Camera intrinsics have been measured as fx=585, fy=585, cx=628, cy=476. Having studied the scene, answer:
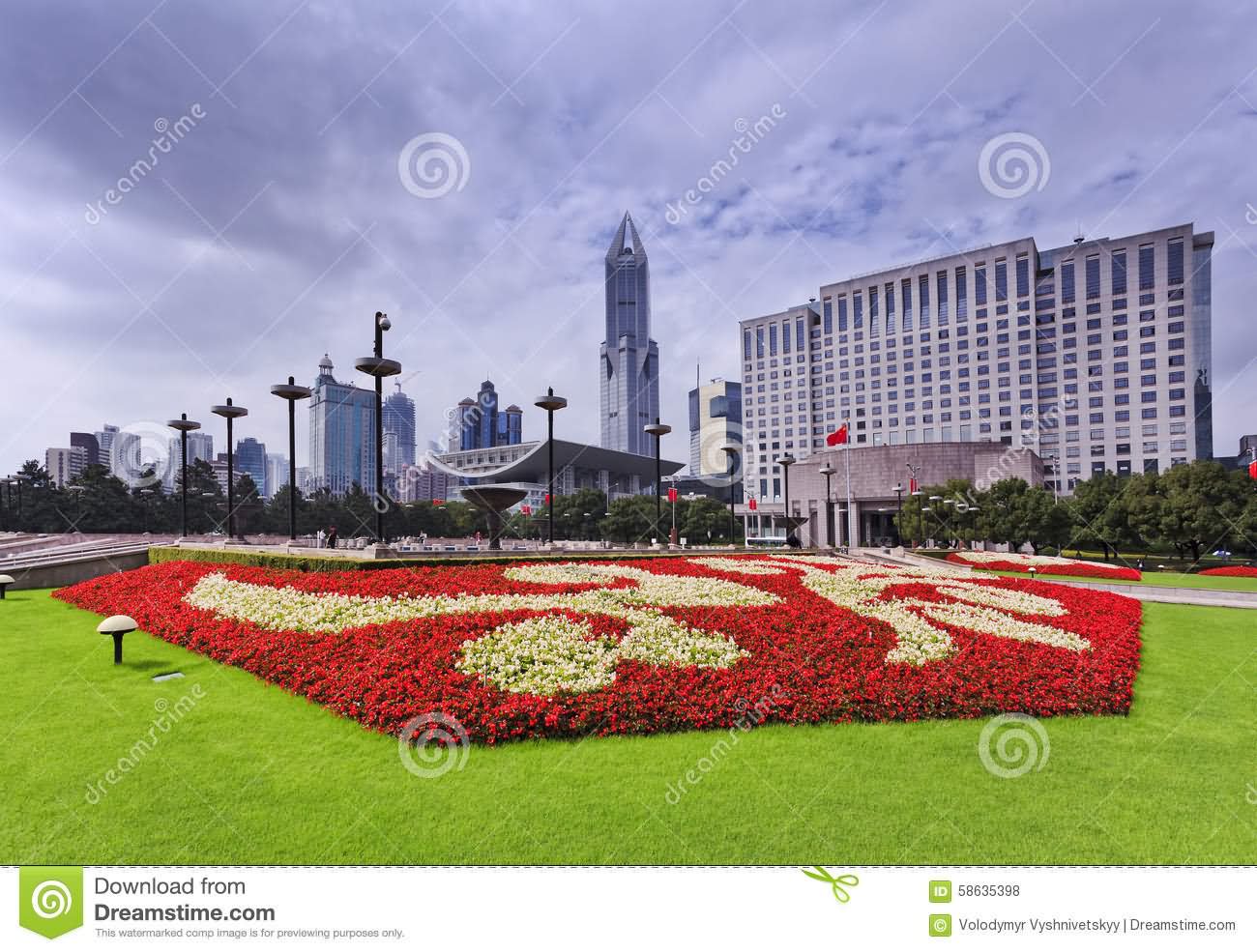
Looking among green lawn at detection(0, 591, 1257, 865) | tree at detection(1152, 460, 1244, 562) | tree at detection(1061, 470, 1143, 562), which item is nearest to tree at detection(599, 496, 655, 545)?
tree at detection(1061, 470, 1143, 562)

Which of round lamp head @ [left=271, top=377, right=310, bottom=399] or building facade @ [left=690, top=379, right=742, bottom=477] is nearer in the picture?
round lamp head @ [left=271, top=377, right=310, bottom=399]

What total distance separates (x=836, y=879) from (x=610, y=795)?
161 centimetres

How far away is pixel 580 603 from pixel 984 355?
8376 centimetres

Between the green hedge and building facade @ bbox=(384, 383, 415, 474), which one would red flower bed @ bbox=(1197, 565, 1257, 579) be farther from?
building facade @ bbox=(384, 383, 415, 474)

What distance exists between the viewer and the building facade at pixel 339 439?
11723cm

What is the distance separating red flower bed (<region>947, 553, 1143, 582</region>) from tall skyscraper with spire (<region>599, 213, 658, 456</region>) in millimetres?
156468

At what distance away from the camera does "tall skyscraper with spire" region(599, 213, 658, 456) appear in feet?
616

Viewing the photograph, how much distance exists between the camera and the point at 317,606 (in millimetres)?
8758

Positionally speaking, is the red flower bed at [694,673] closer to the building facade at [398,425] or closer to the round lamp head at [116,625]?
the round lamp head at [116,625]

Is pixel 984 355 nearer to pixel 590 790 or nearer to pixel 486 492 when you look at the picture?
pixel 486 492

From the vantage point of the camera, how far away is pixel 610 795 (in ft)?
14.4

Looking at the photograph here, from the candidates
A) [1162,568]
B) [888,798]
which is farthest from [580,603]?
[1162,568]

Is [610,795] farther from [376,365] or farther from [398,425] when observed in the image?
[398,425]

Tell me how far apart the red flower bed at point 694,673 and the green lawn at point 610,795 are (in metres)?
0.25
